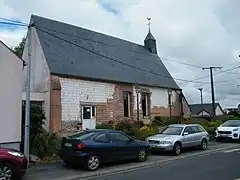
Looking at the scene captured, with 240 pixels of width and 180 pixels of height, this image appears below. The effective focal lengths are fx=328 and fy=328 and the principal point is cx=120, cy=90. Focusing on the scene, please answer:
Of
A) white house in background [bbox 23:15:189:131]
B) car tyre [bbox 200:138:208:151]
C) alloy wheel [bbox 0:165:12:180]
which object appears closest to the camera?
alloy wheel [bbox 0:165:12:180]

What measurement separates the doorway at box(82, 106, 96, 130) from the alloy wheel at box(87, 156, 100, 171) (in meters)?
12.0

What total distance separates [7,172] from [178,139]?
379 inches

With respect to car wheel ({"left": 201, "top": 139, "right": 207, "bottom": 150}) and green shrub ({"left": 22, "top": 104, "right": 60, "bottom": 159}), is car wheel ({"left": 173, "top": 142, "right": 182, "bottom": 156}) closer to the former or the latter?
car wheel ({"left": 201, "top": 139, "right": 207, "bottom": 150})

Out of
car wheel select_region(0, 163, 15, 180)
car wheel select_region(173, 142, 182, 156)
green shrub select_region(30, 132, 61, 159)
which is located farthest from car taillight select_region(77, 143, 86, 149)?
car wheel select_region(173, 142, 182, 156)

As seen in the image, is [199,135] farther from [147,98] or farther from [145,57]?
[145,57]

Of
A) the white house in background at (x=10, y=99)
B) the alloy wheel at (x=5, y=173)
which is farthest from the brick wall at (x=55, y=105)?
the alloy wheel at (x=5, y=173)

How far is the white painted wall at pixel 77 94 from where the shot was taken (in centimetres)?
2334

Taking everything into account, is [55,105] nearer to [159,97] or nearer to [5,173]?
[159,97]

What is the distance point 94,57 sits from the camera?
2783 cm

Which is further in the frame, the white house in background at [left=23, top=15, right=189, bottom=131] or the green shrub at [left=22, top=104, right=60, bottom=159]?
the white house in background at [left=23, top=15, right=189, bottom=131]

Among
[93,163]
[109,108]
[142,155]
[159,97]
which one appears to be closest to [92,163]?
[93,163]

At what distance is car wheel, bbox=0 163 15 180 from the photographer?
9461mm

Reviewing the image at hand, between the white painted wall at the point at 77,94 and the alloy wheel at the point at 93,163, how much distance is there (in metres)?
11.0

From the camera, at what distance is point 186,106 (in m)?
36.1
